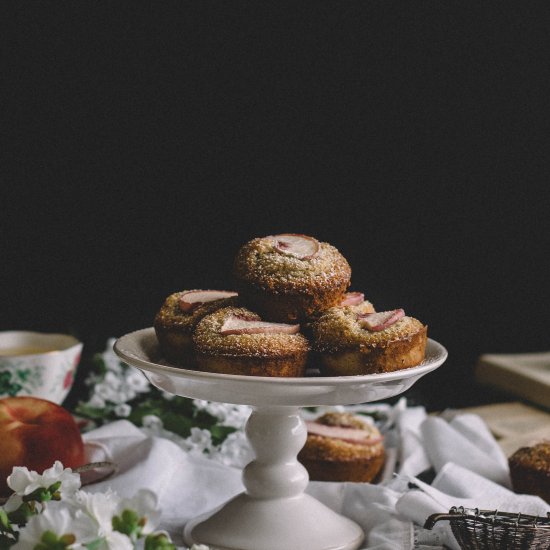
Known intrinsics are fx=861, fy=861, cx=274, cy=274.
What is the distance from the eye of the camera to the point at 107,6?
2141 mm

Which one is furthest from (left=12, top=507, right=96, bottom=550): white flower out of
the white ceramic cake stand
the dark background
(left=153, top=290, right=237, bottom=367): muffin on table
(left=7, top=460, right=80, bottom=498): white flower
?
the dark background

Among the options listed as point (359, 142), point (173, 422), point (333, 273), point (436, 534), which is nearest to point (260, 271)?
point (333, 273)

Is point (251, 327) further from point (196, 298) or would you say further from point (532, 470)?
point (532, 470)

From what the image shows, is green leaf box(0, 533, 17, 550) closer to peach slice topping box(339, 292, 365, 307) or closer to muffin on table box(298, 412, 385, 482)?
peach slice topping box(339, 292, 365, 307)

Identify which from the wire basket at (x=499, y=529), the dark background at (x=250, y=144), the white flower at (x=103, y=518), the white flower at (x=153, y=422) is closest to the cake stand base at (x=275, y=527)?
the wire basket at (x=499, y=529)

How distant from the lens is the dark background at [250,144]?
2.18 meters

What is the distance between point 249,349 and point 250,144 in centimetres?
127

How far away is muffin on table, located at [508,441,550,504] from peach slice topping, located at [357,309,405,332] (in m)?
0.46

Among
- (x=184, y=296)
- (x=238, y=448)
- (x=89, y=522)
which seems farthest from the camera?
(x=238, y=448)

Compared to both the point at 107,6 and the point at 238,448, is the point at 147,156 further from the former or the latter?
the point at 238,448

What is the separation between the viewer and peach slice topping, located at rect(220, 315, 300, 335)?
→ 3.81ft

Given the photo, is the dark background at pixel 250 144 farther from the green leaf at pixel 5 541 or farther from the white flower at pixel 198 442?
the green leaf at pixel 5 541

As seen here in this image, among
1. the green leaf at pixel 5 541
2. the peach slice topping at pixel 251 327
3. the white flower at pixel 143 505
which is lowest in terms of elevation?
the green leaf at pixel 5 541

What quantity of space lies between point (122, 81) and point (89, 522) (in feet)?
5.34
